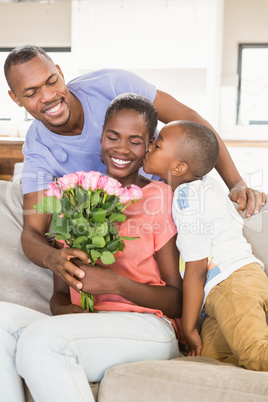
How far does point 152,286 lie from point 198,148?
0.47 meters

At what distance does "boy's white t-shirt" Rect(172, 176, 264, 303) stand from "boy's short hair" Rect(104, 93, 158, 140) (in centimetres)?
26

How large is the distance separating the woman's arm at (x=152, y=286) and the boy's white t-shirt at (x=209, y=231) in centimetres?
5

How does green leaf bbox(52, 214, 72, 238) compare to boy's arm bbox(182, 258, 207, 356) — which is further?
boy's arm bbox(182, 258, 207, 356)

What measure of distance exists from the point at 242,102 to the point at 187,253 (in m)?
4.97

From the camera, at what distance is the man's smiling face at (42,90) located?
1676 mm

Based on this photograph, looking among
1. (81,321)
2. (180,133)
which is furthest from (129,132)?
(81,321)

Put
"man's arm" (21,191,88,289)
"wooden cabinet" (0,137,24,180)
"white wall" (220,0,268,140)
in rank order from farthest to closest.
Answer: "white wall" (220,0,268,140) < "wooden cabinet" (0,137,24,180) < "man's arm" (21,191,88,289)

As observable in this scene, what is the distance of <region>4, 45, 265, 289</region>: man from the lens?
168 centimetres

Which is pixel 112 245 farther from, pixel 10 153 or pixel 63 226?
pixel 10 153

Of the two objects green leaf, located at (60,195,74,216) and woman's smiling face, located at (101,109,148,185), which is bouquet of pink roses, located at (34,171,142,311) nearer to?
Result: green leaf, located at (60,195,74,216)

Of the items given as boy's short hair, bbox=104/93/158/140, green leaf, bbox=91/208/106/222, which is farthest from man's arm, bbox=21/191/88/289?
boy's short hair, bbox=104/93/158/140

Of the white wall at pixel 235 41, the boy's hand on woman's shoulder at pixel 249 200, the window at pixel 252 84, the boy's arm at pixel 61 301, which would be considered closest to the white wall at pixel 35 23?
the white wall at pixel 235 41

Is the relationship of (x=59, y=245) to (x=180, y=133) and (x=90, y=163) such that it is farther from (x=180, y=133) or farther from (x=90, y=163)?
(x=180, y=133)

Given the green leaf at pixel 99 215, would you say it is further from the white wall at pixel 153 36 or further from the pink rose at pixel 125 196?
the white wall at pixel 153 36
